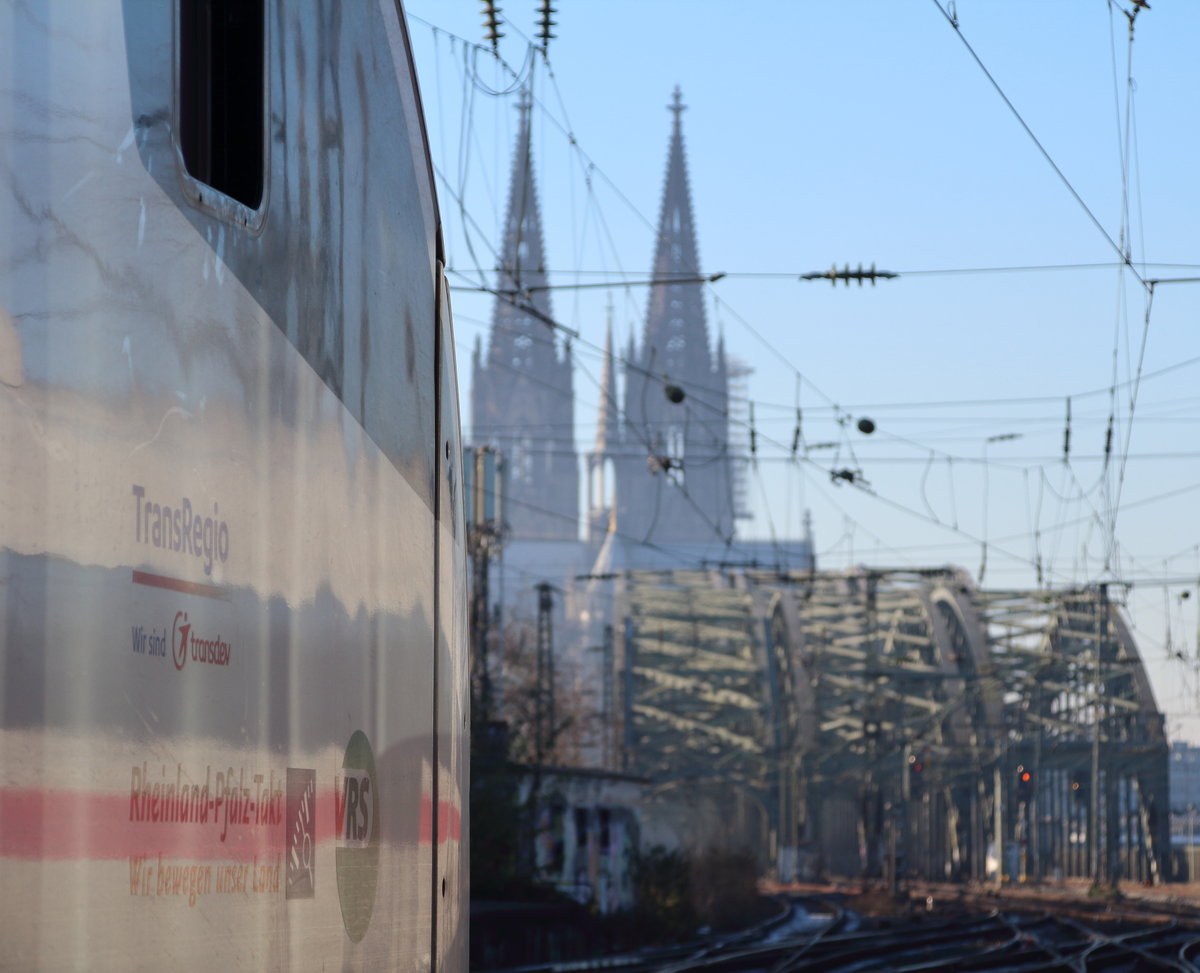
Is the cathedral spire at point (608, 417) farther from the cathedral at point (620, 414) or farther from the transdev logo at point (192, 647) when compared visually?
the transdev logo at point (192, 647)

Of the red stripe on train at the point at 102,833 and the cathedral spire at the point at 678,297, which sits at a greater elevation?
the cathedral spire at the point at 678,297

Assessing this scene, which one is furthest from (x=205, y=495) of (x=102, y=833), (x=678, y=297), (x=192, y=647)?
(x=678, y=297)

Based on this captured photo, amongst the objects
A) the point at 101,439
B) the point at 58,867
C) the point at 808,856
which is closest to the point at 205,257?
the point at 101,439

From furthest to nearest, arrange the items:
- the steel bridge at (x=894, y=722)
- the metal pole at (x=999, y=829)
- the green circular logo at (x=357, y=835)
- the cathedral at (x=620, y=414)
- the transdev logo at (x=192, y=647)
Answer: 1. the cathedral at (x=620, y=414)
2. the steel bridge at (x=894, y=722)
3. the metal pole at (x=999, y=829)
4. the green circular logo at (x=357, y=835)
5. the transdev logo at (x=192, y=647)

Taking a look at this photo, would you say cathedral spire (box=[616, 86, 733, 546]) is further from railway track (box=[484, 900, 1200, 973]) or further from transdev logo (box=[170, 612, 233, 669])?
transdev logo (box=[170, 612, 233, 669])

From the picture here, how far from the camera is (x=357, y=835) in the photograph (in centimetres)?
350

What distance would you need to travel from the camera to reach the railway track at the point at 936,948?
23.5 metres

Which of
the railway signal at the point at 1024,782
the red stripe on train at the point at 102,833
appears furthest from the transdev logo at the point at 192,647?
the railway signal at the point at 1024,782

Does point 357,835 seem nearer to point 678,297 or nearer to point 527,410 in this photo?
point 527,410

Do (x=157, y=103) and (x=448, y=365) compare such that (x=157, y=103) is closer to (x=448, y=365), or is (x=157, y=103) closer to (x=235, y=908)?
(x=235, y=908)

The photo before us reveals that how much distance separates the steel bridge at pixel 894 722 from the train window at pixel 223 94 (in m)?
49.8

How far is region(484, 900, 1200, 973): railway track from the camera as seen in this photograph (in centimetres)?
2345

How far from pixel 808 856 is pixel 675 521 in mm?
126460

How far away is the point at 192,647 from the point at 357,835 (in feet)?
3.22
